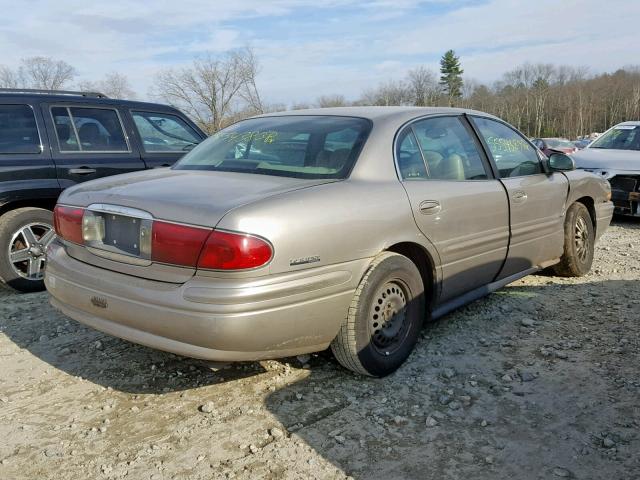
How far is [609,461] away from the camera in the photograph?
2541 millimetres

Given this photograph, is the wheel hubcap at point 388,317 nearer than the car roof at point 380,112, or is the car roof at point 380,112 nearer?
the wheel hubcap at point 388,317

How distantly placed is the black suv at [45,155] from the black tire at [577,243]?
12.6 feet

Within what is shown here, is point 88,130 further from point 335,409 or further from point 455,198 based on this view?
point 335,409

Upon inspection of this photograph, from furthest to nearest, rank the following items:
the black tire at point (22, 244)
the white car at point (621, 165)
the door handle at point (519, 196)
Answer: the white car at point (621, 165)
the black tire at point (22, 244)
the door handle at point (519, 196)

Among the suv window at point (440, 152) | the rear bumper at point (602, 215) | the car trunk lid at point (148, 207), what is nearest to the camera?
the car trunk lid at point (148, 207)

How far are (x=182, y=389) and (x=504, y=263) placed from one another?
2.43m

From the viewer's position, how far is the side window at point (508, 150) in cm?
438

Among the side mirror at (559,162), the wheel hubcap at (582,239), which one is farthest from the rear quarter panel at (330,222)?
the wheel hubcap at (582,239)

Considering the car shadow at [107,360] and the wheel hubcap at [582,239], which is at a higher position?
the wheel hubcap at [582,239]

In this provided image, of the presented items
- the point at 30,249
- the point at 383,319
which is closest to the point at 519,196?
the point at 383,319

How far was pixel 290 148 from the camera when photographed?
355 cm

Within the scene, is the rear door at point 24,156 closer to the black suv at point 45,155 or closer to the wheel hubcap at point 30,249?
the black suv at point 45,155

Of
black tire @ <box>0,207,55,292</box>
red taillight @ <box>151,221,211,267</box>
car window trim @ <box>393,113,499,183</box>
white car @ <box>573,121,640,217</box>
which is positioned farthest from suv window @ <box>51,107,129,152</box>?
white car @ <box>573,121,640,217</box>

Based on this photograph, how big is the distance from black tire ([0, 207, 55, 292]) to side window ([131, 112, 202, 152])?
1273mm
